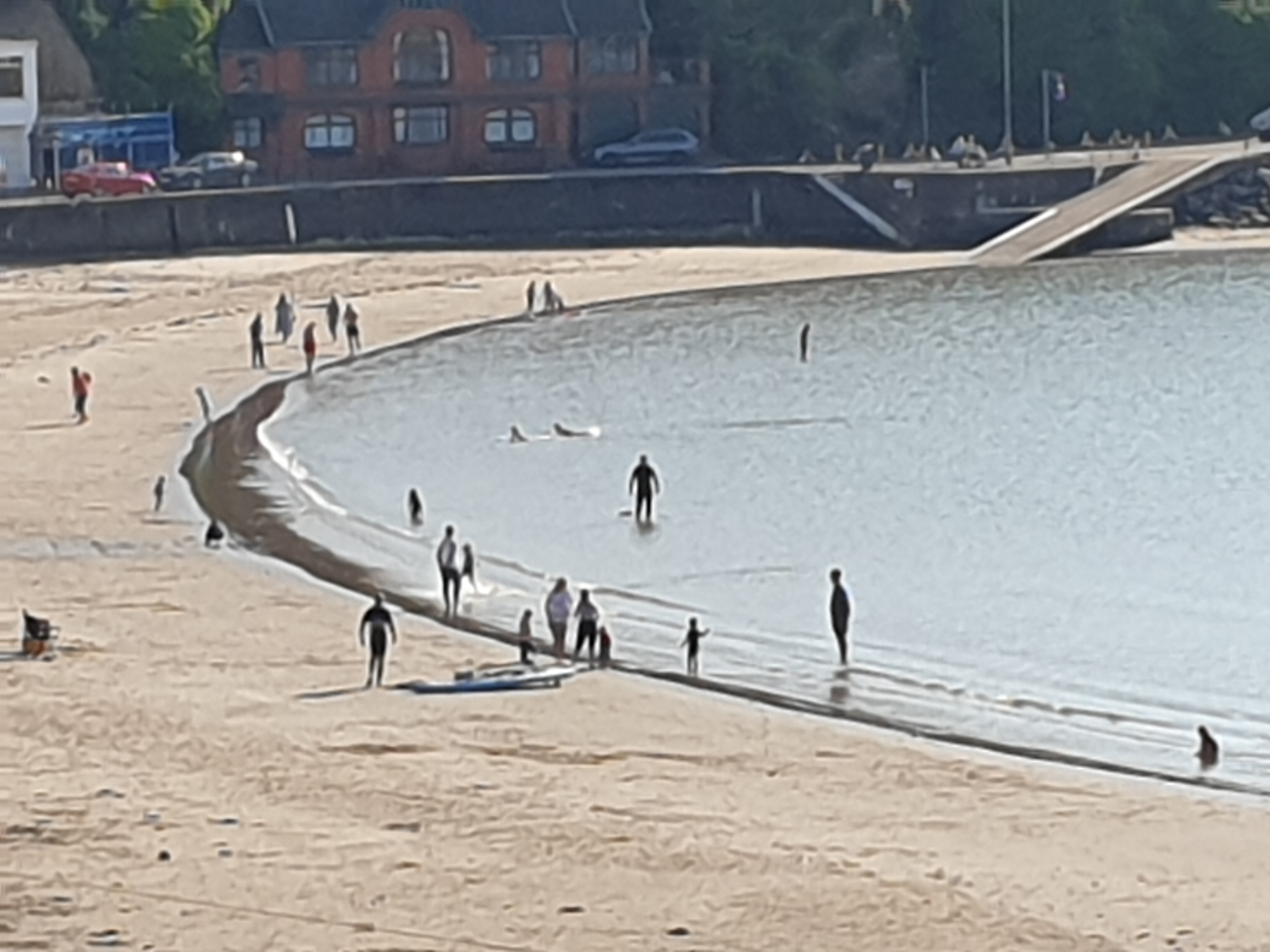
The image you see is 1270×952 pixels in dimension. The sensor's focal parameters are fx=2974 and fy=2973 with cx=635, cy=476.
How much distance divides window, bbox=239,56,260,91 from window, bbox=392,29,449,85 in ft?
12.6

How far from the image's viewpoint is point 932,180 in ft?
257

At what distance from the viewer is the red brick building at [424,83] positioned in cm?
8369

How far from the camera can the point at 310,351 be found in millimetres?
55938

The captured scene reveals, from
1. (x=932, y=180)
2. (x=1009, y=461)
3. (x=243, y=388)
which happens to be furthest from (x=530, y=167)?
(x=1009, y=461)

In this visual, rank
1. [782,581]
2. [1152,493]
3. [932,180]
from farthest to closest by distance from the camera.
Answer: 1. [932,180]
2. [1152,493]
3. [782,581]

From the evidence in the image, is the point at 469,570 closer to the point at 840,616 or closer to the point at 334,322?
the point at 840,616

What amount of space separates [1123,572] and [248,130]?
2049 inches

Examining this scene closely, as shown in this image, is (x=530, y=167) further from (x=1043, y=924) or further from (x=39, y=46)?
(x=1043, y=924)

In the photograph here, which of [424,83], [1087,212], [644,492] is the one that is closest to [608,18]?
[424,83]

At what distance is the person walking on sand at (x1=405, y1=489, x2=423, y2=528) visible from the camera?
1533 inches

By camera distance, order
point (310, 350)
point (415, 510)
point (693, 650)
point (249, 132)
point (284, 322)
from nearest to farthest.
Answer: point (693, 650) → point (415, 510) → point (310, 350) → point (284, 322) → point (249, 132)

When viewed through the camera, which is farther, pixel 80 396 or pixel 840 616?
pixel 80 396

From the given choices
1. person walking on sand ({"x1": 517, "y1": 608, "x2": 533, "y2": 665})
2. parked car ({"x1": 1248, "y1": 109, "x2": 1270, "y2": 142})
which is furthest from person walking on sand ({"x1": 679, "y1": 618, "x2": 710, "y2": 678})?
parked car ({"x1": 1248, "y1": 109, "x2": 1270, "y2": 142})

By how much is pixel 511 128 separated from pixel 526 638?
2205 inches
